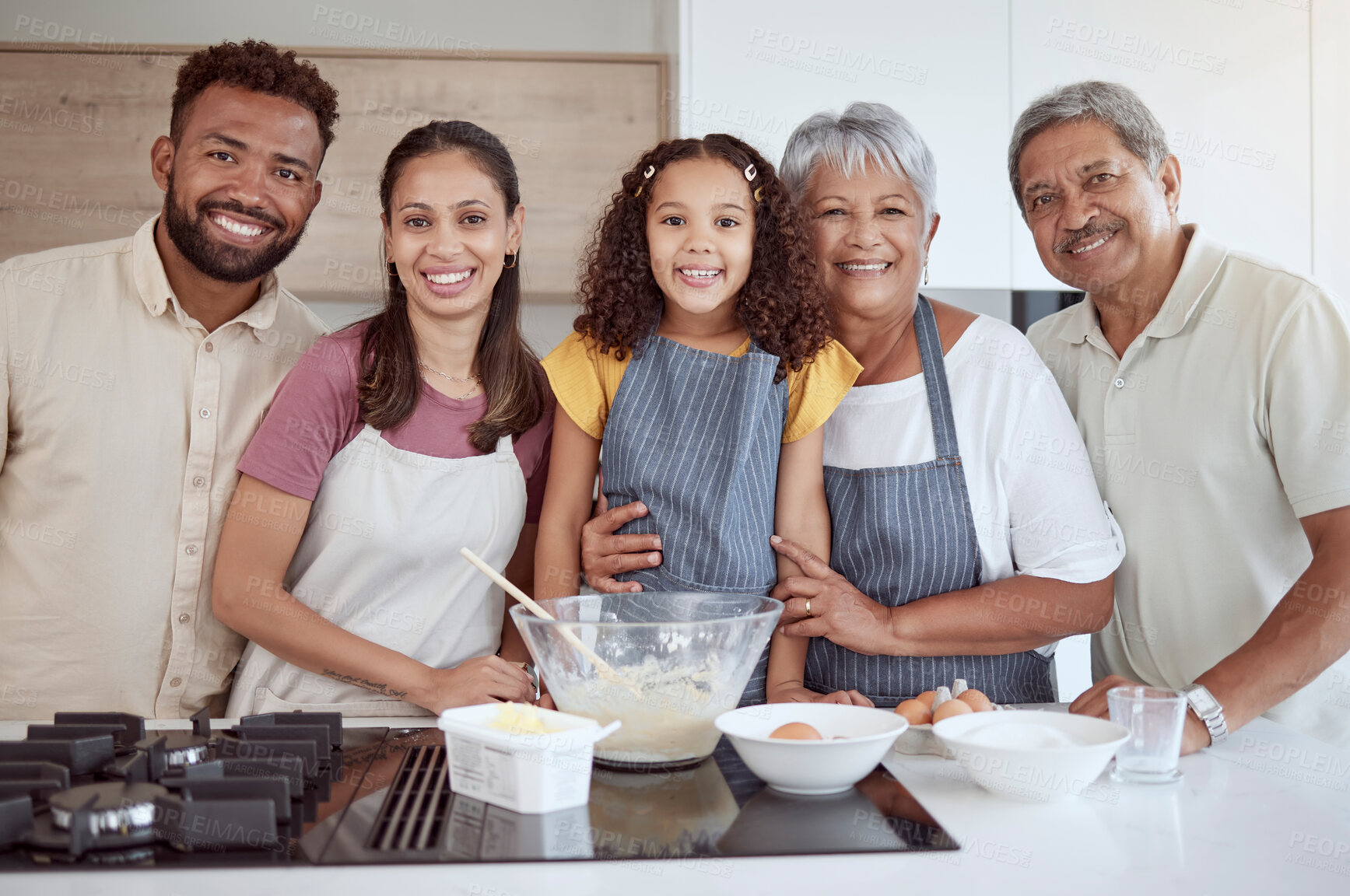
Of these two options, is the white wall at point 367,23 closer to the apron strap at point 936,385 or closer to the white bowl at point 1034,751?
the apron strap at point 936,385

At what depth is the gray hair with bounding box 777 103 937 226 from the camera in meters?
1.50

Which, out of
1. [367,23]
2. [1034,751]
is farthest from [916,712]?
[367,23]

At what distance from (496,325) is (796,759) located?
93 cm

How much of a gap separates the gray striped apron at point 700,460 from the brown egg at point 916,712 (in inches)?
12.8

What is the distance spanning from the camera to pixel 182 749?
919 millimetres

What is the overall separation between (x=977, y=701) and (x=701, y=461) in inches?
19.9

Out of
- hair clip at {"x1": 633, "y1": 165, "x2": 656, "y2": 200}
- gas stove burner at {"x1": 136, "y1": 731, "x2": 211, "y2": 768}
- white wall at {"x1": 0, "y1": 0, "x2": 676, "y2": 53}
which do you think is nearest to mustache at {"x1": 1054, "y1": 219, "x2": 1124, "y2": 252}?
hair clip at {"x1": 633, "y1": 165, "x2": 656, "y2": 200}

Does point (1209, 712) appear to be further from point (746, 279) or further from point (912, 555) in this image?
point (746, 279)

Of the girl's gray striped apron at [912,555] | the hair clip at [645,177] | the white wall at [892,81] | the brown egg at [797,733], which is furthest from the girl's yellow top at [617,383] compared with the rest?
the white wall at [892,81]

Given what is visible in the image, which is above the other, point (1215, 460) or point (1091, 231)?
point (1091, 231)

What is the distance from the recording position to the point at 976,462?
4.67 feet

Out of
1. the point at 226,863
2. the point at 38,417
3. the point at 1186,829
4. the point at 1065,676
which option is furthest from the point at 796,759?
the point at 1065,676

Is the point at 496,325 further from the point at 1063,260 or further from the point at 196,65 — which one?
the point at 1063,260

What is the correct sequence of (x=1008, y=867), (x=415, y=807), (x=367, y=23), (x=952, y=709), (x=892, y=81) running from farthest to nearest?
(x=367, y=23)
(x=892, y=81)
(x=952, y=709)
(x=415, y=807)
(x=1008, y=867)
